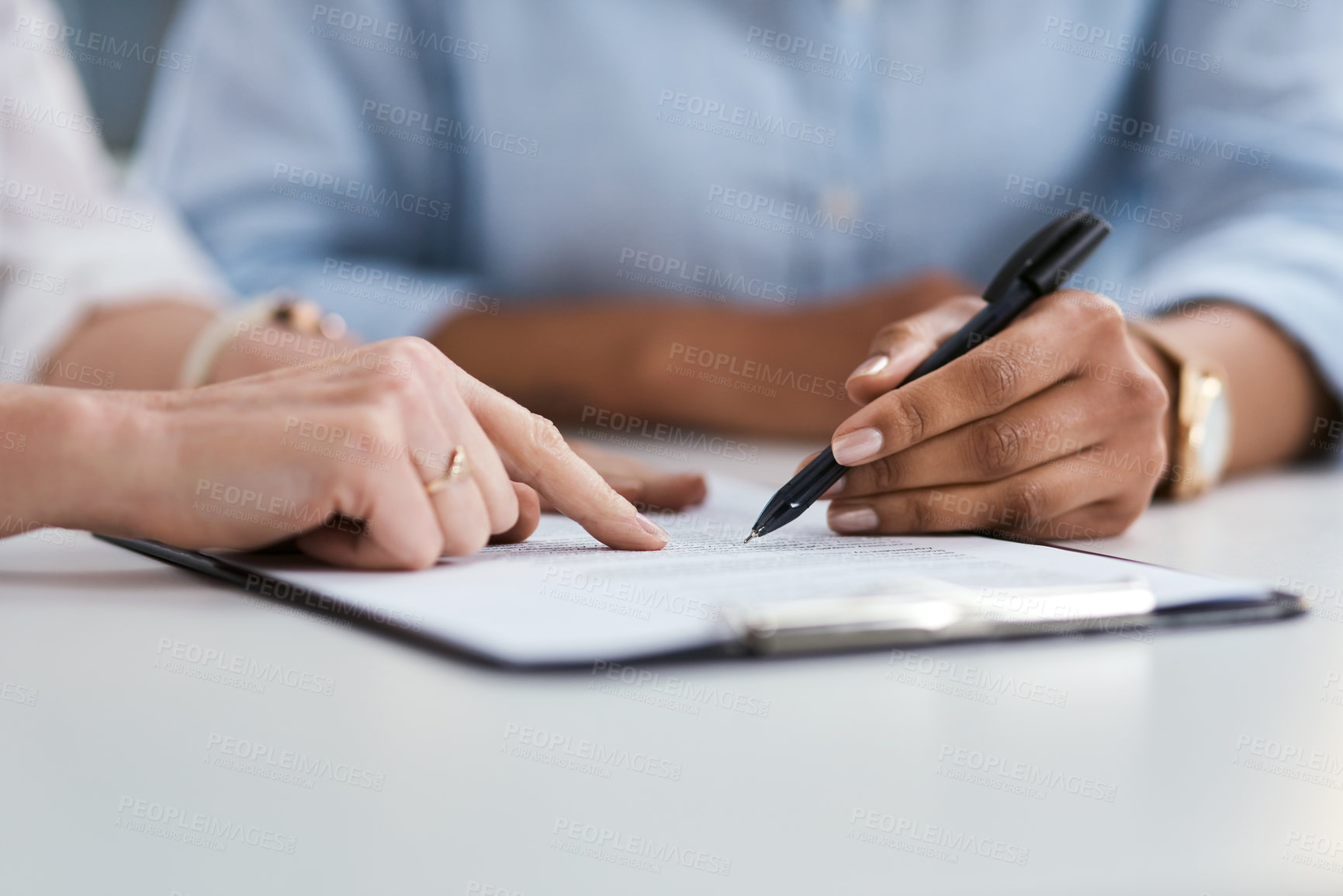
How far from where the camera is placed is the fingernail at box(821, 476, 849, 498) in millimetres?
649

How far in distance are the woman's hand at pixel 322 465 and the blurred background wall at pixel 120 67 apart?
214cm

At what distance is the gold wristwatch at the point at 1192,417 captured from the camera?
2.69 feet

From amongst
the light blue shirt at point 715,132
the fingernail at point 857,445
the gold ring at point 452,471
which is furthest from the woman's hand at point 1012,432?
the light blue shirt at point 715,132

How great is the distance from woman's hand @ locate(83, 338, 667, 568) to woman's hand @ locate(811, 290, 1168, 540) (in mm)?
226

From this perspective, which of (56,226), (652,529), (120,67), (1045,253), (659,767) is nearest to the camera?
(659,767)

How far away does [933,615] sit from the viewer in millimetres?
410

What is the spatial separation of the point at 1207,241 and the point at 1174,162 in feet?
0.83

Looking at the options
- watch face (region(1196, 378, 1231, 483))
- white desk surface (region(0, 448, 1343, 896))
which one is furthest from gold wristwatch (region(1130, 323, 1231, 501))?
white desk surface (region(0, 448, 1343, 896))

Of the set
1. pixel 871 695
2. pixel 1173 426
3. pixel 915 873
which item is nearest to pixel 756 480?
pixel 1173 426

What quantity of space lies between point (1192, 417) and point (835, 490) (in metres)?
0.35

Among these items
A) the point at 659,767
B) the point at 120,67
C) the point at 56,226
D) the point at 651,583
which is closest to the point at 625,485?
the point at 651,583

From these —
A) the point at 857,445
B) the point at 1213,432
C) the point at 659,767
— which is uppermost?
the point at 1213,432

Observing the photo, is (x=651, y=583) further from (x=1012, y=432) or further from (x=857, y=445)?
(x=1012, y=432)

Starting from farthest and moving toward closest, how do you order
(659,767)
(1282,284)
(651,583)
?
1. (1282,284)
2. (651,583)
3. (659,767)
